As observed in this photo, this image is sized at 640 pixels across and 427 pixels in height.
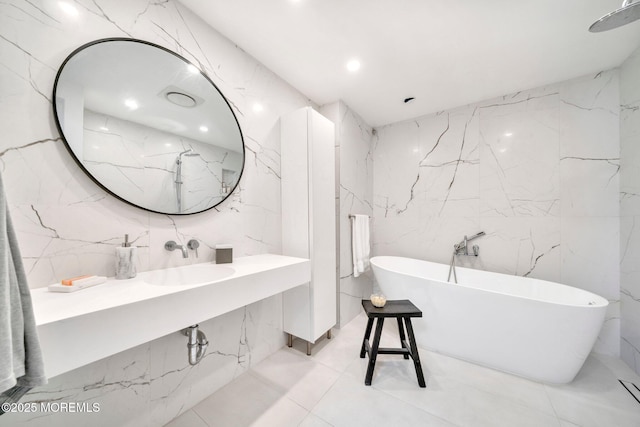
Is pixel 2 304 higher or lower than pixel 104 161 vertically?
lower

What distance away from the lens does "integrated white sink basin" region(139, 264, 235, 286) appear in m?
1.14

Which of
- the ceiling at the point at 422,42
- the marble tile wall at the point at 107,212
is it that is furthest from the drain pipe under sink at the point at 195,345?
the ceiling at the point at 422,42

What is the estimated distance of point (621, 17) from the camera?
40.9 inches

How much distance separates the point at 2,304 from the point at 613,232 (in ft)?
11.3

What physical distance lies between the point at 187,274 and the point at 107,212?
0.49 m

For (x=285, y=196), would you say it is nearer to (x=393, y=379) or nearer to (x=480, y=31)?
(x=393, y=379)

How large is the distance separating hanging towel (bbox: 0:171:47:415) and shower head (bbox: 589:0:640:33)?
2335 mm

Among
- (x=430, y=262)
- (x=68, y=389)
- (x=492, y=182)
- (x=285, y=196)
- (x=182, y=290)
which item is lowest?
(x=68, y=389)

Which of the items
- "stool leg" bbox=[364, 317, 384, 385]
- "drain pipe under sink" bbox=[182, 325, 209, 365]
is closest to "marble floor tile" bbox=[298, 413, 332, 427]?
"stool leg" bbox=[364, 317, 384, 385]

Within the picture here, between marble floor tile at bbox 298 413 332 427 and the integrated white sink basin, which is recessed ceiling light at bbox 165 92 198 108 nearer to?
the integrated white sink basin

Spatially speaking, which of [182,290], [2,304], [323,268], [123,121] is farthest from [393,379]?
[123,121]

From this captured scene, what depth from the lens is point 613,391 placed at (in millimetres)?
1448

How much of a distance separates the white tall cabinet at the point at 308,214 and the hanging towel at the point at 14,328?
1.39 meters

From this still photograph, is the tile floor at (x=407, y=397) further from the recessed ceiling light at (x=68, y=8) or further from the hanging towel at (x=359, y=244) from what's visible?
the recessed ceiling light at (x=68, y=8)
